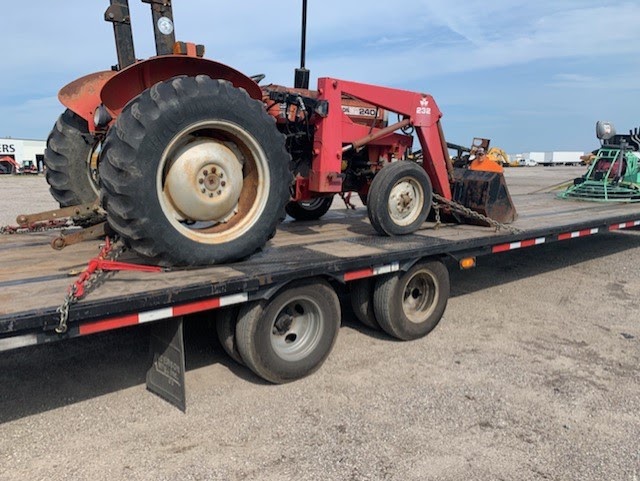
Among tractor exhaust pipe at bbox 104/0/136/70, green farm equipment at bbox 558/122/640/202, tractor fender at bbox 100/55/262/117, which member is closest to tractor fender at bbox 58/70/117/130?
tractor exhaust pipe at bbox 104/0/136/70

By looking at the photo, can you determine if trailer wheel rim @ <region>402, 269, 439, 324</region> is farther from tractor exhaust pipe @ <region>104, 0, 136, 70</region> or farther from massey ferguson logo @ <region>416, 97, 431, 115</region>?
tractor exhaust pipe @ <region>104, 0, 136, 70</region>

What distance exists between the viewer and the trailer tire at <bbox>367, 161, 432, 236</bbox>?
16.9 feet

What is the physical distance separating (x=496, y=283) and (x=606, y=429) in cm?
364

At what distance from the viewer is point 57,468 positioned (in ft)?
9.92

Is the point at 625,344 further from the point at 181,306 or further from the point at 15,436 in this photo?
the point at 15,436

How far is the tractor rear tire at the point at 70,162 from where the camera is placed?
5.03 m

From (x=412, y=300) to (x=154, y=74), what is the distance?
9.87 ft

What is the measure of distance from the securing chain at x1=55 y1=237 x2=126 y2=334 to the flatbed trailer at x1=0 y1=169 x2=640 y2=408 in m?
0.03

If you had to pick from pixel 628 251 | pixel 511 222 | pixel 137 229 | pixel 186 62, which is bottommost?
pixel 628 251

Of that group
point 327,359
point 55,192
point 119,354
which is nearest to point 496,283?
point 327,359

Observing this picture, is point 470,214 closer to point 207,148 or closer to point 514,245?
point 514,245

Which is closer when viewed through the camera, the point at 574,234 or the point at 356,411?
the point at 356,411

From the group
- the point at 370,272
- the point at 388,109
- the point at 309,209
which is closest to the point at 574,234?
the point at 388,109

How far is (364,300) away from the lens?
4.89m
